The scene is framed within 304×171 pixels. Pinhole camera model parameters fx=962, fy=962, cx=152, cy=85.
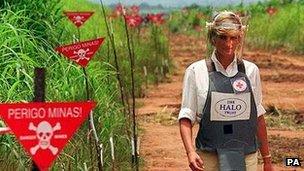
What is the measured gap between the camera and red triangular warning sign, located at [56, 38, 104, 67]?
6.16 metres

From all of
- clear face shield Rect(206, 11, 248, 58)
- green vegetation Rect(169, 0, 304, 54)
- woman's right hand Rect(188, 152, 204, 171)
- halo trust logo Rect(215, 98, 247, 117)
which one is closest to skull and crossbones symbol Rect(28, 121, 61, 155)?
woman's right hand Rect(188, 152, 204, 171)

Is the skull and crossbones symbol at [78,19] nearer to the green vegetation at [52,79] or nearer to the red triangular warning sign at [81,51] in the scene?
the green vegetation at [52,79]

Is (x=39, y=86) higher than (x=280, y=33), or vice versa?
(x=39, y=86)

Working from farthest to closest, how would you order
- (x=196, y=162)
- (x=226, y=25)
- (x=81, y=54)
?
(x=81, y=54)
(x=226, y=25)
(x=196, y=162)

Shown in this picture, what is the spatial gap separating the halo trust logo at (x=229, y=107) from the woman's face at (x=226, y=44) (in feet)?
0.71

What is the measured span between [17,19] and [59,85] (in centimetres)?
123

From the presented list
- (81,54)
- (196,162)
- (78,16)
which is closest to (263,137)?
(196,162)

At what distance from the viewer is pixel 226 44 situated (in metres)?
4.27

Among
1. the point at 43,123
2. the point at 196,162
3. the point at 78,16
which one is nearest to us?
the point at 43,123

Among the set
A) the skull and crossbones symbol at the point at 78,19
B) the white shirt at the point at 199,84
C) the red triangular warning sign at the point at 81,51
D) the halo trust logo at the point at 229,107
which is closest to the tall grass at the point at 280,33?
the skull and crossbones symbol at the point at 78,19

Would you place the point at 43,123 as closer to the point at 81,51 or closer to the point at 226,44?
the point at 226,44

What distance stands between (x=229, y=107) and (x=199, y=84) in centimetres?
17

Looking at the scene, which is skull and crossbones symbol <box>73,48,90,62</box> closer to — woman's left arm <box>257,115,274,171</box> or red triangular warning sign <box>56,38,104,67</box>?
red triangular warning sign <box>56,38,104,67</box>

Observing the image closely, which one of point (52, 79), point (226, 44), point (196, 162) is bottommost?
point (52, 79)
